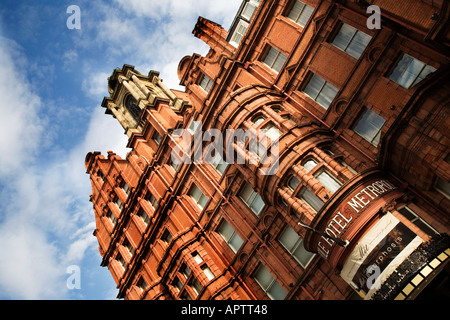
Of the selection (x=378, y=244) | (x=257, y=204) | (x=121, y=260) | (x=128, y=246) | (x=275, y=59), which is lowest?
(x=378, y=244)

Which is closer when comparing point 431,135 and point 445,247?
point 445,247

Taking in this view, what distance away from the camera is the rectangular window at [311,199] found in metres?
16.1

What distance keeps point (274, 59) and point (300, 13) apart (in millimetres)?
3325

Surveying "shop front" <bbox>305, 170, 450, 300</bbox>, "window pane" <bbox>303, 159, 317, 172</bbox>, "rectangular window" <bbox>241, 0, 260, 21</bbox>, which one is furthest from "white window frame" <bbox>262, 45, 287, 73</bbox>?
"shop front" <bbox>305, 170, 450, 300</bbox>

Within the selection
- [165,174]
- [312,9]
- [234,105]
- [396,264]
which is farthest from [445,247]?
[165,174]

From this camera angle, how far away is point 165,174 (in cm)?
2828

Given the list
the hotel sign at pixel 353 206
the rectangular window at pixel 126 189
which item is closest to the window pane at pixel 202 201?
the rectangular window at pixel 126 189

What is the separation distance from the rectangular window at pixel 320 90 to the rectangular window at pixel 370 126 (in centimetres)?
242

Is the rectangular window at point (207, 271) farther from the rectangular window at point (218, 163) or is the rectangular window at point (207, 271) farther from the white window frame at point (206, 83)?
the white window frame at point (206, 83)

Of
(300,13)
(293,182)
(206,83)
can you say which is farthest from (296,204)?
(206,83)

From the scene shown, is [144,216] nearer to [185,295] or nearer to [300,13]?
[185,295]

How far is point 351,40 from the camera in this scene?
18984 mm

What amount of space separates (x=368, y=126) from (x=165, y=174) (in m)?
16.7
